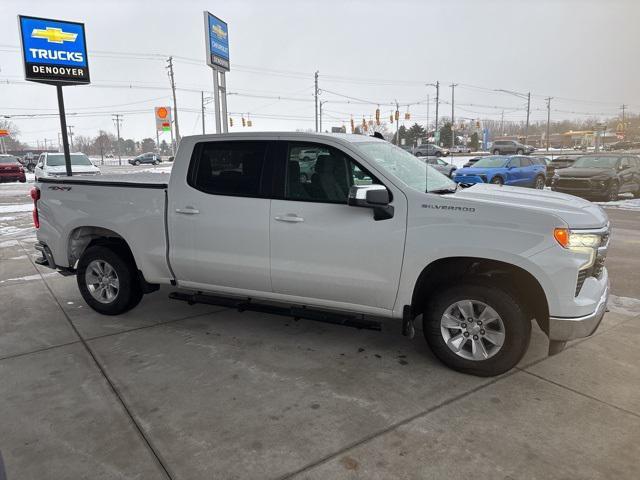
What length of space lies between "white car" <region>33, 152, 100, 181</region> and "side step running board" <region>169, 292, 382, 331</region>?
606 inches

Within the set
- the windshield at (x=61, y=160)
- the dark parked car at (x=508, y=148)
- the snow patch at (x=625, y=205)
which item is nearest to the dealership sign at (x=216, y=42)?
the windshield at (x=61, y=160)

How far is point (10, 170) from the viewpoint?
89.7 ft

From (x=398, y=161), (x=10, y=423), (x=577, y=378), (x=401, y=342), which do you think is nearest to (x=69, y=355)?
(x=10, y=423)

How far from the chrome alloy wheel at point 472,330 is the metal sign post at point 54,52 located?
903cm

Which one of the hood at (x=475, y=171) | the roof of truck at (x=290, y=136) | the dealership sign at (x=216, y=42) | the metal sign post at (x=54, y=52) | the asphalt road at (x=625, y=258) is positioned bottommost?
the asphalt road at (x=625, y=258)

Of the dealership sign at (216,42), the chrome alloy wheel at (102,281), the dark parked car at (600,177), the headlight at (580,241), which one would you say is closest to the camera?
the headlight at (580,241)

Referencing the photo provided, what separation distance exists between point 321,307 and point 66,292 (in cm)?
390

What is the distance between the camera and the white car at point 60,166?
18344 mm

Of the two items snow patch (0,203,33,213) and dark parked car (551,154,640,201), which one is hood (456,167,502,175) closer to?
dark parked car (551,154,640,201)

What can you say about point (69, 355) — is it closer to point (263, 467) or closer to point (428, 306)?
point (263, 467)

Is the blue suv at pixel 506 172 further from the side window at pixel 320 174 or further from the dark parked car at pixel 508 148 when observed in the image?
the dark parked car at pixel 508 148

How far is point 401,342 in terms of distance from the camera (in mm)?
4520

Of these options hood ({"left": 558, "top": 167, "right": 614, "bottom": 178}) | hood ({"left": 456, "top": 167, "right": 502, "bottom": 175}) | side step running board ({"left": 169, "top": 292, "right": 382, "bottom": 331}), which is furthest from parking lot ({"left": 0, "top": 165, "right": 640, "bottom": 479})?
hood ({"left": 456, "top": 167, "right": 502, "bottom": 175})

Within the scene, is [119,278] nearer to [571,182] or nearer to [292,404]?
[292,404]
